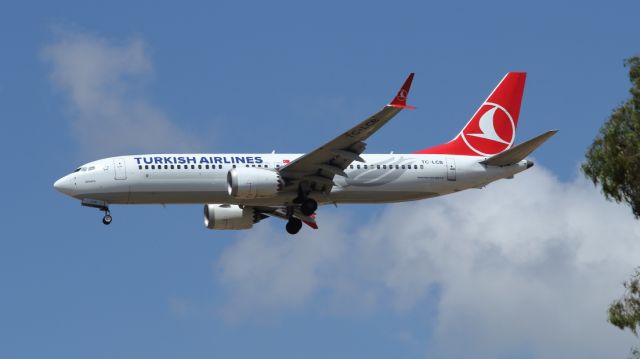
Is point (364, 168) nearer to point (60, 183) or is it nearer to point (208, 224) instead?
point (208, 224)

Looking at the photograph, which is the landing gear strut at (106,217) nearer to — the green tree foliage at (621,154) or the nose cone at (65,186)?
the nose cone at (65,186)

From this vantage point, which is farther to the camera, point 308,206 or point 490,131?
point 490,131

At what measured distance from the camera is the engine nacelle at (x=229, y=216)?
209 feet

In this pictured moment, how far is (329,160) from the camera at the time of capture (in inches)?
2263

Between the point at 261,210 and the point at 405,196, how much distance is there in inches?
312

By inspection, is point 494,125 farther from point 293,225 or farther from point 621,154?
point 621,154

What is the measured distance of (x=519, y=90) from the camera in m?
65.8

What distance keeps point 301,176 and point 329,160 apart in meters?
1.63

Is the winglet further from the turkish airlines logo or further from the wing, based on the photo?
the turkish airlines logo

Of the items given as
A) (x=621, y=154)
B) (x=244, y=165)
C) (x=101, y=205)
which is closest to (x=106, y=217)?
(x=101, y=205)

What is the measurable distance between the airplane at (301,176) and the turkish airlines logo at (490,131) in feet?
0.40

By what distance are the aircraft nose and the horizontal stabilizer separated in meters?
18.8

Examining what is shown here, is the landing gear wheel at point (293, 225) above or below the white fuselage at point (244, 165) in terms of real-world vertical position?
below

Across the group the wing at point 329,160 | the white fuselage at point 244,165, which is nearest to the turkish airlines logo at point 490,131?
the white fuselage at point 244,165
